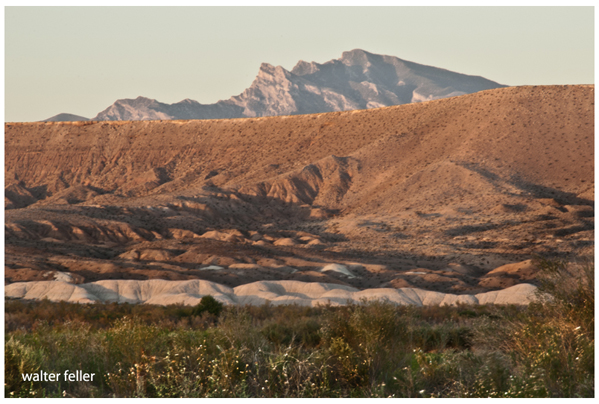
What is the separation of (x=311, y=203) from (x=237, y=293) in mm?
36518

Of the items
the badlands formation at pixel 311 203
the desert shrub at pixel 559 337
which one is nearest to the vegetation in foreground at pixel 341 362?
the desert shrub at pixel 559 337

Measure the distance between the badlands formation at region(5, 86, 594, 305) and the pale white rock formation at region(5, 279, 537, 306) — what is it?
14 cm

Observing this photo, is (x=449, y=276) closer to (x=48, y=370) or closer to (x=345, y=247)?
(x=345, y=247)

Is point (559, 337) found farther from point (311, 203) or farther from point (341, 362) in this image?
point (311, 203)

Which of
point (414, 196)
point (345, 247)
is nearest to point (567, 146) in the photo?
point (414, 196)

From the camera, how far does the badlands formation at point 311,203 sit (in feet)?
120

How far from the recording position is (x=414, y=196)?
59719 millimetres

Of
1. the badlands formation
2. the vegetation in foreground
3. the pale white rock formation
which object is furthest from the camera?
the badlands formation

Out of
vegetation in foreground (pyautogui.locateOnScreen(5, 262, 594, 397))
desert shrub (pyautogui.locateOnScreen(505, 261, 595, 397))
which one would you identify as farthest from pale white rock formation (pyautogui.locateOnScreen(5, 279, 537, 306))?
vegetation in foreground (pyautogui.locateOnScreen(5, 262, 594, 397))

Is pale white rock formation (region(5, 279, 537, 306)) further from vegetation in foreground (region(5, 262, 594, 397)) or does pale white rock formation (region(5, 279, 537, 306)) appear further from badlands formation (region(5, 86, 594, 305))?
vegetation in foreground (region(5, 262, 594, 397))

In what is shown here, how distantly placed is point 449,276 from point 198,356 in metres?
32.1

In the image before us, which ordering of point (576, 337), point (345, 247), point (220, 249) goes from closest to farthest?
point (576, 337)
point (220, 249)
point (345, 247)

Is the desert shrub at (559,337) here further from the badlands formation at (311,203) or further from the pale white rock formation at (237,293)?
the badlands formation at (311,203)

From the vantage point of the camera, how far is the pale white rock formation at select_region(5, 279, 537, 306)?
95.2 feet
